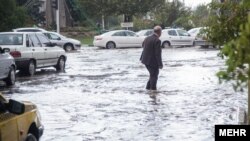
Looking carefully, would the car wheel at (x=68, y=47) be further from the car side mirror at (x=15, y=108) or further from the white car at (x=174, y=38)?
the car side mirror at (x=15, y=108)

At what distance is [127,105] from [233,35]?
5.72 metres

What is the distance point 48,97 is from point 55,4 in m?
33.5

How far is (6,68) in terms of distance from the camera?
1541 centimetres

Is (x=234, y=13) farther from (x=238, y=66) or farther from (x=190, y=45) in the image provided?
(x=190, y=45)

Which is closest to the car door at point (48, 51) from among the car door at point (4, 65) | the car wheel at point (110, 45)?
the car door at point (4, 65)

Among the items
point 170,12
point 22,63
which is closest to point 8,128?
point 22,63

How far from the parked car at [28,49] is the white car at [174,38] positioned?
20.6 meters

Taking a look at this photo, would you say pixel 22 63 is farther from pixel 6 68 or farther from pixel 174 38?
pixel 174 38

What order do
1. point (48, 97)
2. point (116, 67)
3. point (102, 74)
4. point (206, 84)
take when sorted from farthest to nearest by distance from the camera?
point (116, 67) < point (102, 74) < point (206, 84) < point (48, 97)

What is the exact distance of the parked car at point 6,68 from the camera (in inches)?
592

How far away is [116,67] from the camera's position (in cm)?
2238

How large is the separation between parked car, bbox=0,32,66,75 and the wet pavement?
0.50 metres

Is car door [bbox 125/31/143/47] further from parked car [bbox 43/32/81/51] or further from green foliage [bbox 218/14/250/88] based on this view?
green foliage [bbox 218/14/250/88]

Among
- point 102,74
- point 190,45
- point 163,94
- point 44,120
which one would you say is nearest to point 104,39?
point 190,45
